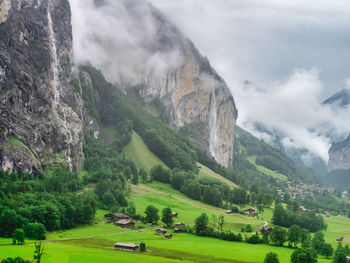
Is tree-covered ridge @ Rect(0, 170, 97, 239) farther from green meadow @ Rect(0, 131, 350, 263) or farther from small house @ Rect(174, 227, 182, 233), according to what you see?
small house @ Rect(174, 227, 182, 233)

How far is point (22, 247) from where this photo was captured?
204 feet

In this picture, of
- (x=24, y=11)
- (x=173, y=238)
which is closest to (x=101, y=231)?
(x=173, y=238)

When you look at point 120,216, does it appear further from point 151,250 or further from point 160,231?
point 151,250

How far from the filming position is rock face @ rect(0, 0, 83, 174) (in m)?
122

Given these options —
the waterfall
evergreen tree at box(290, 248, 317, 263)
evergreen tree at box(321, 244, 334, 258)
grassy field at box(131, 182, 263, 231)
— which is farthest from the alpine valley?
the waterfall

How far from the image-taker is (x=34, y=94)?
140 m

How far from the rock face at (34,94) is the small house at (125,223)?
3793 cm

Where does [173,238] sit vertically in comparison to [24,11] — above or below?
below

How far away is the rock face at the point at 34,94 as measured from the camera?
400ft

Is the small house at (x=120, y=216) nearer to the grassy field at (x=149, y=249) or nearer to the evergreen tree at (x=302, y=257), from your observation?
the grassy field at (x=149, y=249)

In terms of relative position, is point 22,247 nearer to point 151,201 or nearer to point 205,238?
point 205,238

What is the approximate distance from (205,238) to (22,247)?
48.1 m

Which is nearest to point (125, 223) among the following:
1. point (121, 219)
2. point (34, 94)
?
point (121, 219)

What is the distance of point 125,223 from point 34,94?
67186 millimetres
